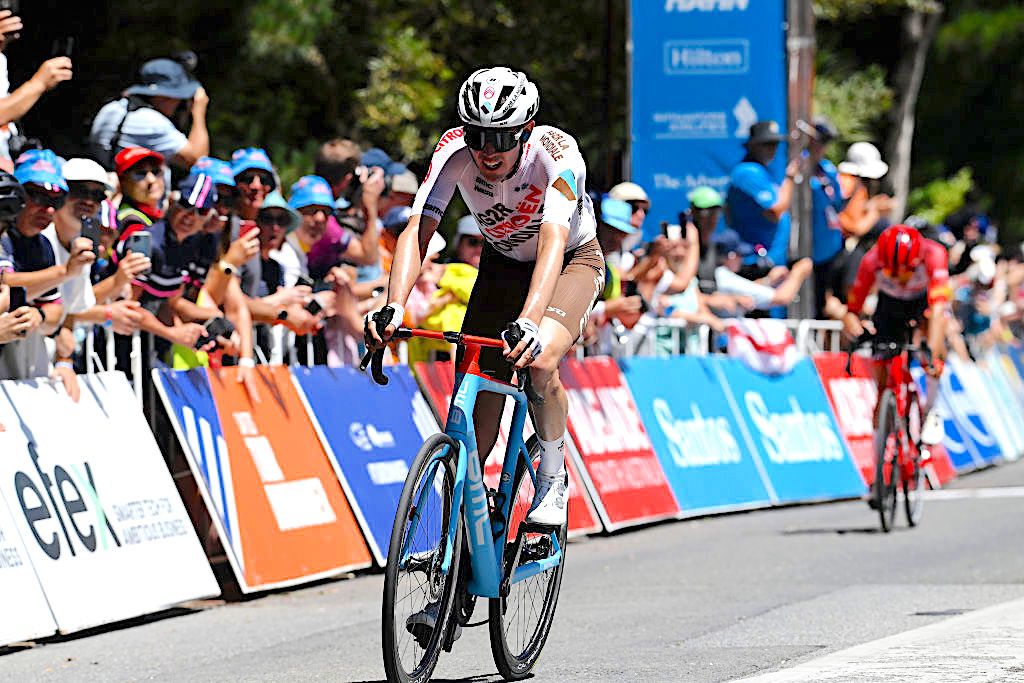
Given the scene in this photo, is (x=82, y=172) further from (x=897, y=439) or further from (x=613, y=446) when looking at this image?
(x=897, y=439)

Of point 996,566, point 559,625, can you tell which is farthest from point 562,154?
point 996,566

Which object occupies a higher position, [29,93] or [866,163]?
[29,93]

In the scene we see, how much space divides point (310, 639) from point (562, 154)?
2.74 meters

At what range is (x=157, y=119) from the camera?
41.2 ft

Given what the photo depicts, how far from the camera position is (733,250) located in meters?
17.3

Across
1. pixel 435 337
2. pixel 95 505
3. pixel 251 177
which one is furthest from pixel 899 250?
pixel 435 337

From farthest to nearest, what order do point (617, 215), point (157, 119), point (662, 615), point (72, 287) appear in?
point (617, 215)
point (157, 119)
point (72, 287)
point (662, 615)

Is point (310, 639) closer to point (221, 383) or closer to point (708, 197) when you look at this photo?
point (221, 383)

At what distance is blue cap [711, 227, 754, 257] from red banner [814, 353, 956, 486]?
1224mm

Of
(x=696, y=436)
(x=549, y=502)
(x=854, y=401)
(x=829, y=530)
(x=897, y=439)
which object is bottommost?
(x=854, y=401)

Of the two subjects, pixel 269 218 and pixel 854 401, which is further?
pixel 854 401

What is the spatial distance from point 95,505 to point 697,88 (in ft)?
37.1

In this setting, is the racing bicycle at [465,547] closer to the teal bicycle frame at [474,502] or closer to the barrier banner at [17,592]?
the teal bicycle frame at [474,502]

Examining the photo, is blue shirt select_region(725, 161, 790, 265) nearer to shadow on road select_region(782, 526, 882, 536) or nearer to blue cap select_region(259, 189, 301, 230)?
shadow on road select_region(782, 526, 882, 536)
